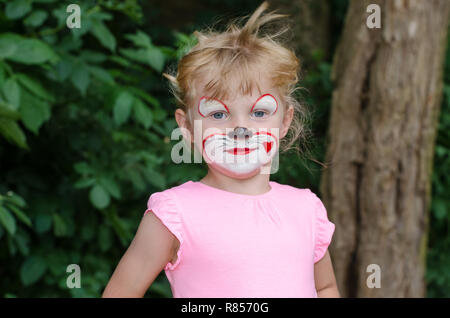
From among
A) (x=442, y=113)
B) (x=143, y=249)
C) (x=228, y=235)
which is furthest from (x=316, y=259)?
(x=442, y=113)

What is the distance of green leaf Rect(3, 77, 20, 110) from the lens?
1897mm

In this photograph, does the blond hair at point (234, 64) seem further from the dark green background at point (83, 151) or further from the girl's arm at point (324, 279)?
the dark green background at point (83, 151)

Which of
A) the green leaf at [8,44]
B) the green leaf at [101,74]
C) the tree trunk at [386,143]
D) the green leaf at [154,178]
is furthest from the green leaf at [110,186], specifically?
the tree trunk at [386,143]

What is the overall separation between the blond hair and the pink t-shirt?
0.20 meters

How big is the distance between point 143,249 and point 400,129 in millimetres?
1742

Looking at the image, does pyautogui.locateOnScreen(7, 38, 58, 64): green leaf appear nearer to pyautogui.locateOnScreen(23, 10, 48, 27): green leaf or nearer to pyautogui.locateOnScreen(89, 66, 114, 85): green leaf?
pyautogui.locateOnScreen(23, 10, 48, 27): green leaf

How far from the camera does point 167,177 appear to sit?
259cm

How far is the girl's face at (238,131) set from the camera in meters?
1.12

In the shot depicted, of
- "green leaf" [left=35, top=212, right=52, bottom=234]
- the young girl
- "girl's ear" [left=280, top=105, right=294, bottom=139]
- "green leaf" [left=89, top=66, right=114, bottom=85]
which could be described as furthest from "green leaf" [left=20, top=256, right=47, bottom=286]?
"girl's ear" [left=280, top=105, right=294, bottom=139]

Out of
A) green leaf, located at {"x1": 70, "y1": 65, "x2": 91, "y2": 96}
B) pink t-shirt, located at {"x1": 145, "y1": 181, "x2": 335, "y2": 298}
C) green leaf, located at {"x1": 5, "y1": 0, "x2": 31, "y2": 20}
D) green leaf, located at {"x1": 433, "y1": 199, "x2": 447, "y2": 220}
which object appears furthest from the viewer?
green leaf, located at {"x1": 433, "y1": 199, "x2": 447, "y2": 220}

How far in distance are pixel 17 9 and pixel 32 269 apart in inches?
40.6

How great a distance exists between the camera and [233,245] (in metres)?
1.07

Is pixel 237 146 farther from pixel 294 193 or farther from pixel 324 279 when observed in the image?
pixel 324 279

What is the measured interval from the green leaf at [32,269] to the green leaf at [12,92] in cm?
80
